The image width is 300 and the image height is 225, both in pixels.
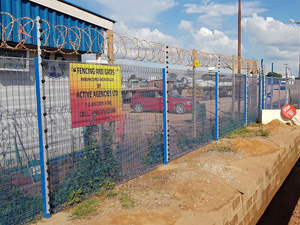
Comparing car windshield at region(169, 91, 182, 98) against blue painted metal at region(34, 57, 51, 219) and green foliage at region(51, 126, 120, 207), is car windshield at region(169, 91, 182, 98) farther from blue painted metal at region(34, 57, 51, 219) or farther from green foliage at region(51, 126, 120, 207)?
blue painted metal at region(34, 57, 51, 219)

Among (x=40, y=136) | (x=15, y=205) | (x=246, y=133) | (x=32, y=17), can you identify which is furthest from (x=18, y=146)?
(x=246, y=133)

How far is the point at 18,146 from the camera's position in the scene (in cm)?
382

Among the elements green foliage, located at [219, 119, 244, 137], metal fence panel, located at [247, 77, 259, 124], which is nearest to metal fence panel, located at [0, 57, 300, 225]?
green foliage, located at [219, 119, 244, 137]

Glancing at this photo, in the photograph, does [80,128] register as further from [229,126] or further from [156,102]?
[229,126]

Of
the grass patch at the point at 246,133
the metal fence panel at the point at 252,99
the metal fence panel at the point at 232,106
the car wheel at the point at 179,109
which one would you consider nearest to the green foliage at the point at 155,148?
the car wheel at the point at 179,109

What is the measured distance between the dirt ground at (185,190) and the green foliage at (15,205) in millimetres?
186

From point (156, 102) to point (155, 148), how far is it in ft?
3.33

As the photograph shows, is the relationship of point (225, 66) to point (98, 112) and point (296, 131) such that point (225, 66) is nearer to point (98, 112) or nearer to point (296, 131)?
point (296, 131)

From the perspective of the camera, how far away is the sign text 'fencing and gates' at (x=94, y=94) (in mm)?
4504

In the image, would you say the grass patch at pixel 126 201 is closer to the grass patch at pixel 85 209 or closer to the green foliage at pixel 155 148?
the grass patch at pixel 85 209

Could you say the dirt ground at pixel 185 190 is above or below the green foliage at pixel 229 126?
below

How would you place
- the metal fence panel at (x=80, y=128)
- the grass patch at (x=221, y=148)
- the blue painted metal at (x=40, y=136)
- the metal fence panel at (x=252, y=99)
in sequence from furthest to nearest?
the metal fence panel at (x=252, y=99) < the grass patch at (x=221, y=148) < the blue painted metal at (x=40, y=136) < the metal fence panel at (x=80, y=128)

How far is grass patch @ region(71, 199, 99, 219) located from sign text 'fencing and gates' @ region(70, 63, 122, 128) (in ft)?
3.91

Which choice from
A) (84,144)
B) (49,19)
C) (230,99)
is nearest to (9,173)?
(84,144)
